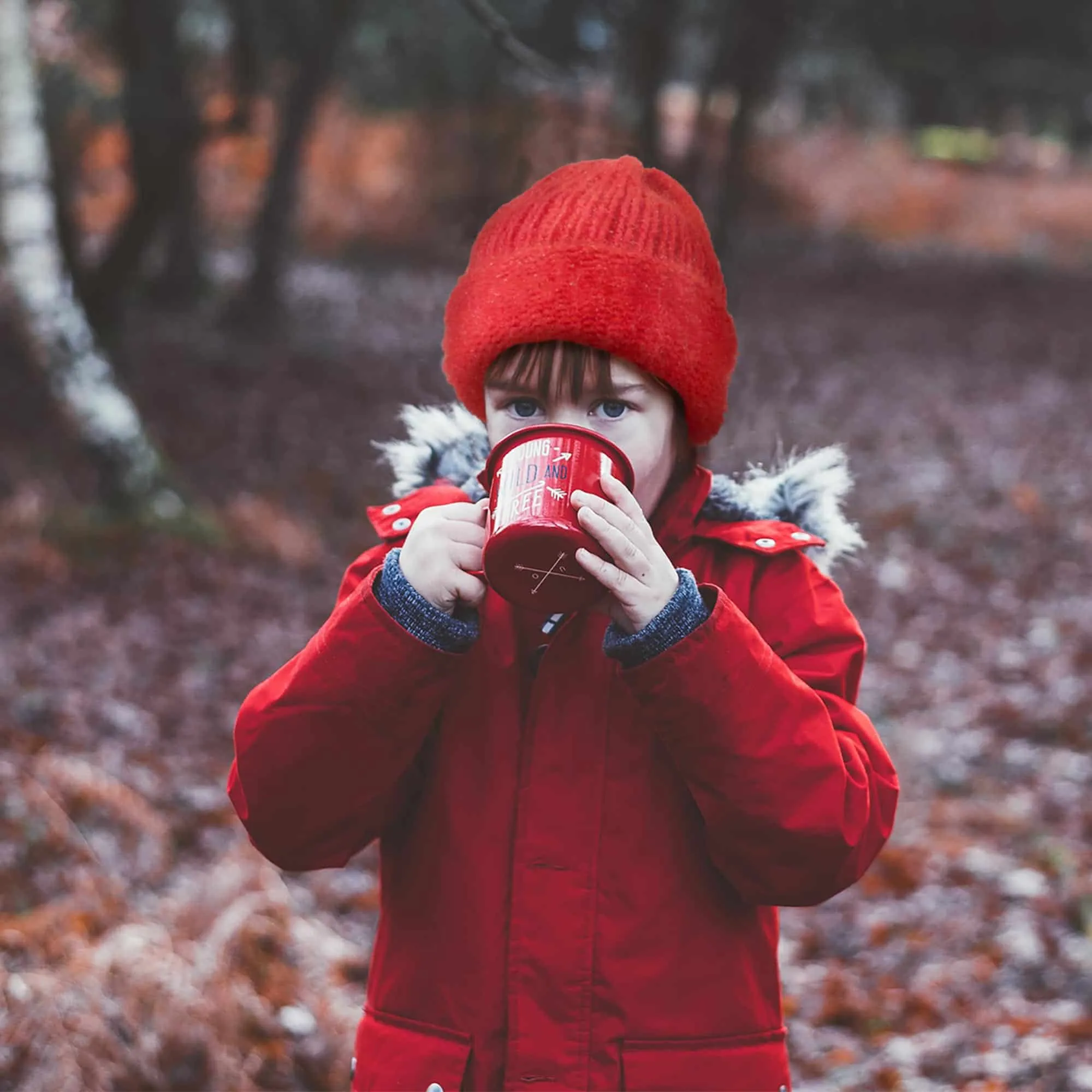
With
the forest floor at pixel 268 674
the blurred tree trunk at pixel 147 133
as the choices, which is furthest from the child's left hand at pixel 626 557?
the blurred tree trunk at pixel 147 133

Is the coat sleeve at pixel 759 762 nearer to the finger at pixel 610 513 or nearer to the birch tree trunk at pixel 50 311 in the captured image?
the finger at pixel 610 513

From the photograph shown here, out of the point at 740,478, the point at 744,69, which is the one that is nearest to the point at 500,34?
the point at 740,478

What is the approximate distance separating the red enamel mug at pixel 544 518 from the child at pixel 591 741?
0.03 metres

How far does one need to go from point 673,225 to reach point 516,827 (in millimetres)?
919

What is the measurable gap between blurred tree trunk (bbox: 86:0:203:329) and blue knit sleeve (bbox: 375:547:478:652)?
9.57 m

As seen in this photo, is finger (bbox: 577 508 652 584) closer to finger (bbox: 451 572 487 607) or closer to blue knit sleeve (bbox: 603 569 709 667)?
blue knit sleeve (bbox: 603 569 709 667)

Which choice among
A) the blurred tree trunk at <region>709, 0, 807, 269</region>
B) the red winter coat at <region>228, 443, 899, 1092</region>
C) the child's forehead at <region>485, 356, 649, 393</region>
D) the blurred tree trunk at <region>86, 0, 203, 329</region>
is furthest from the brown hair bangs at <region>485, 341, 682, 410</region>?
the blurred tree trunk at <region>86, 0, 203, 329</region>

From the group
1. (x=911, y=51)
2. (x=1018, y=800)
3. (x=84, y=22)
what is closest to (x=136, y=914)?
(x=1018, y=800)

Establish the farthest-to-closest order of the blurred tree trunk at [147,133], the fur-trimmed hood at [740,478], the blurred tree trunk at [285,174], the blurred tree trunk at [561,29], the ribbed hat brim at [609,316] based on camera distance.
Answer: the blurred tree trunk at [285,174]
the blurred tree trunk at [147,133]
the blurred tree trunk at [561,29]
the fur-trimmed hood at [740,478]
the ribbed hat brim at [609,316]

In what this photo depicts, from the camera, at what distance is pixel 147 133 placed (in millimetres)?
11445

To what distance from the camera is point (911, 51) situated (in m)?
20.7

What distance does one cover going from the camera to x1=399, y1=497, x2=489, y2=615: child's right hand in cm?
159

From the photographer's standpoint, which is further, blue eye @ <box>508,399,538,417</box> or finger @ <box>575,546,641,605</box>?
blue eye @ <box>508,399,538,417</box>

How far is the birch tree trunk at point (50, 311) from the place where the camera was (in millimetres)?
7160
